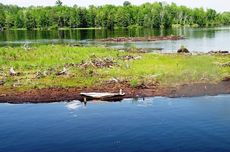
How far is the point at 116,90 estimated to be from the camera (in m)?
47.7

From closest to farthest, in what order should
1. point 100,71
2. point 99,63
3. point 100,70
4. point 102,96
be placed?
point 102,96, point 100,71, point 100,70, point 99,63

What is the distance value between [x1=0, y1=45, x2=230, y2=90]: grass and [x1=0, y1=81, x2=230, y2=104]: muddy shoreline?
57.7 inches

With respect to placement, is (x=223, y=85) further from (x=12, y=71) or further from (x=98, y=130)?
(x=12, y=71)

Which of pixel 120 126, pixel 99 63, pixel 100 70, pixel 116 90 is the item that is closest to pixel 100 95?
pixel 116 90

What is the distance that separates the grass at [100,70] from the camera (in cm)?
5069

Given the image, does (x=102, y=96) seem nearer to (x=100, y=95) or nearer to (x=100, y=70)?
(x=100, y=95)

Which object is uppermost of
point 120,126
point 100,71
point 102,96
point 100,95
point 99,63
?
point 99,63

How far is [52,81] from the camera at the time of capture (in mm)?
50906

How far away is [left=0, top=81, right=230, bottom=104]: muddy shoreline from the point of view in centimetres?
4531

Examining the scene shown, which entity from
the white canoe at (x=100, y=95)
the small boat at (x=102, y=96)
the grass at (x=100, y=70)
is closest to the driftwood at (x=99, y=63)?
the grass at (x=100, y=70)

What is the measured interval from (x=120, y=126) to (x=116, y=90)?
12.8 metres

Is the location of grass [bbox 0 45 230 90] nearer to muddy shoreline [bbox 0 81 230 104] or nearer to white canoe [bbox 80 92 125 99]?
muddy shoreline [bbox 0 81 230 104]

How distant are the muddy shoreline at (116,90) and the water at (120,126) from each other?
5.22 ft

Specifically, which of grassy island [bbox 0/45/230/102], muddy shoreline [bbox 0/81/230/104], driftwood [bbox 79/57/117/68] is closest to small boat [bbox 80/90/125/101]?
muddy shoreline [bbox 0/81/230/104]
